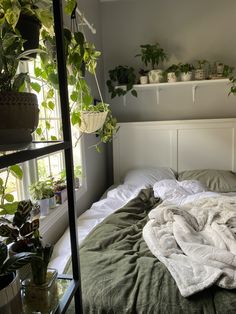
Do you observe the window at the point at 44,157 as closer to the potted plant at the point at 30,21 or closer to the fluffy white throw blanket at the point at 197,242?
the potted plant at the point at 30,21

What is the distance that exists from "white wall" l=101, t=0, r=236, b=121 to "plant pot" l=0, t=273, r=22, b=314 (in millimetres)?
2773

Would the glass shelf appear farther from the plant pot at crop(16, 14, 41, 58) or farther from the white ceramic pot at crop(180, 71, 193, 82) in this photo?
the white ceramic pot at crop(180, 71, 193, 82)

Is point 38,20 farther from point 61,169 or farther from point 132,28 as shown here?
point 132,28

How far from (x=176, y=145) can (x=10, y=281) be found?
8.61 feet

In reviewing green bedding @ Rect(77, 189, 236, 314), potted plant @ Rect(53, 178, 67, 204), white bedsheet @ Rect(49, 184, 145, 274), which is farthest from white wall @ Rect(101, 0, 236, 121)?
green bedding @ Rect(77, 189, 236, 314)

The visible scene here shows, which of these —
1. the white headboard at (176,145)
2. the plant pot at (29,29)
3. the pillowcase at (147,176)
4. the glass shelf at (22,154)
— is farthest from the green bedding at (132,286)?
the white headboard at (176,145)

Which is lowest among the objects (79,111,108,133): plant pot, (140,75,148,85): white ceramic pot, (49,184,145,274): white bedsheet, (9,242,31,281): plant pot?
(49,184,145,274): white bedsheet

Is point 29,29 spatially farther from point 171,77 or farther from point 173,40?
point 173,40

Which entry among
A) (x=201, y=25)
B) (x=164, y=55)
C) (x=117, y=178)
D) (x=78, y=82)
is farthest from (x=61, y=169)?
(x=201, y=25)

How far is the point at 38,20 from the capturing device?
929mm

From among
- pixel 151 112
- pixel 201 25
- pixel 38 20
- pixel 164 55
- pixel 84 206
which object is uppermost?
pixel 201 25

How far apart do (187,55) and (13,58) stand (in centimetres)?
275

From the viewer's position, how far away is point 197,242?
4.45 ft

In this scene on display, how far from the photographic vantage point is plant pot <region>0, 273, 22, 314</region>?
527 millimetres
